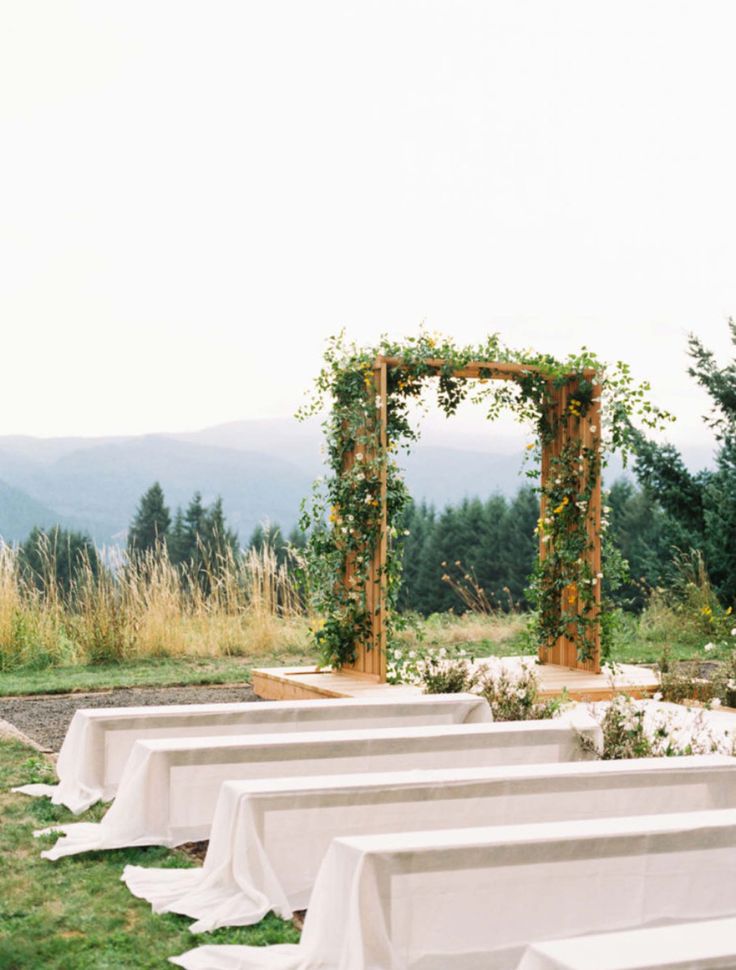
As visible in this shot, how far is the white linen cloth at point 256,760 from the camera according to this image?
439 cm

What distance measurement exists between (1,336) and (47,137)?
60.5 feet

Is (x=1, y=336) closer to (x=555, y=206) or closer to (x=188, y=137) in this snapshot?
(x=188, y=137)

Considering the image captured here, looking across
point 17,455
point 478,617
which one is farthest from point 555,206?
point 17,455

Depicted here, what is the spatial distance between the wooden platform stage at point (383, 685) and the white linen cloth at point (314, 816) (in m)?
3.13

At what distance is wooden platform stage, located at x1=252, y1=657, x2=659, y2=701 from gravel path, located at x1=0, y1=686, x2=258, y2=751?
23 centimetres

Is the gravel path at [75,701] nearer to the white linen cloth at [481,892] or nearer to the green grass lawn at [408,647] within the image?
the green grass lawn at [408,647]

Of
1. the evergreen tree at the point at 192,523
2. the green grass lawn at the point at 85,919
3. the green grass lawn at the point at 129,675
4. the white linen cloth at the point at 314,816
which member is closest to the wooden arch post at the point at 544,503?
the green grass lawn at the point at 129,675

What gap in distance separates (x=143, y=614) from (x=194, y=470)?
55.5 m

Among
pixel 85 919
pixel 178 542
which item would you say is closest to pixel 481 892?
pixel 85 919

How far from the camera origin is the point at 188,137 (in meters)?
18.4

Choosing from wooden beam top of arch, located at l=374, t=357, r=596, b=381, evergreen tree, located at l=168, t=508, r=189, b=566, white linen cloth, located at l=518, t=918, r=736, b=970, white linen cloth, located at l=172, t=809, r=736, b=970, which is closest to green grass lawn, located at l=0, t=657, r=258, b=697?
wooden beam top of arch, located at l=374, t=357, r=596, b=381

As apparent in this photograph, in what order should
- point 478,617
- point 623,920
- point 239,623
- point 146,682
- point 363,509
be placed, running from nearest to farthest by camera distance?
point 623,920
point 363,509
point 146,682
point 239,623
point 478,617

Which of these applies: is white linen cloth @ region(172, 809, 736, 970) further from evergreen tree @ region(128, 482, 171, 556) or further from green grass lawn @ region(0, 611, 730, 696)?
evergreen tree @ region(128, 482, 171, 556)

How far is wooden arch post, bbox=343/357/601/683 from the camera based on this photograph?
779 centimetres
